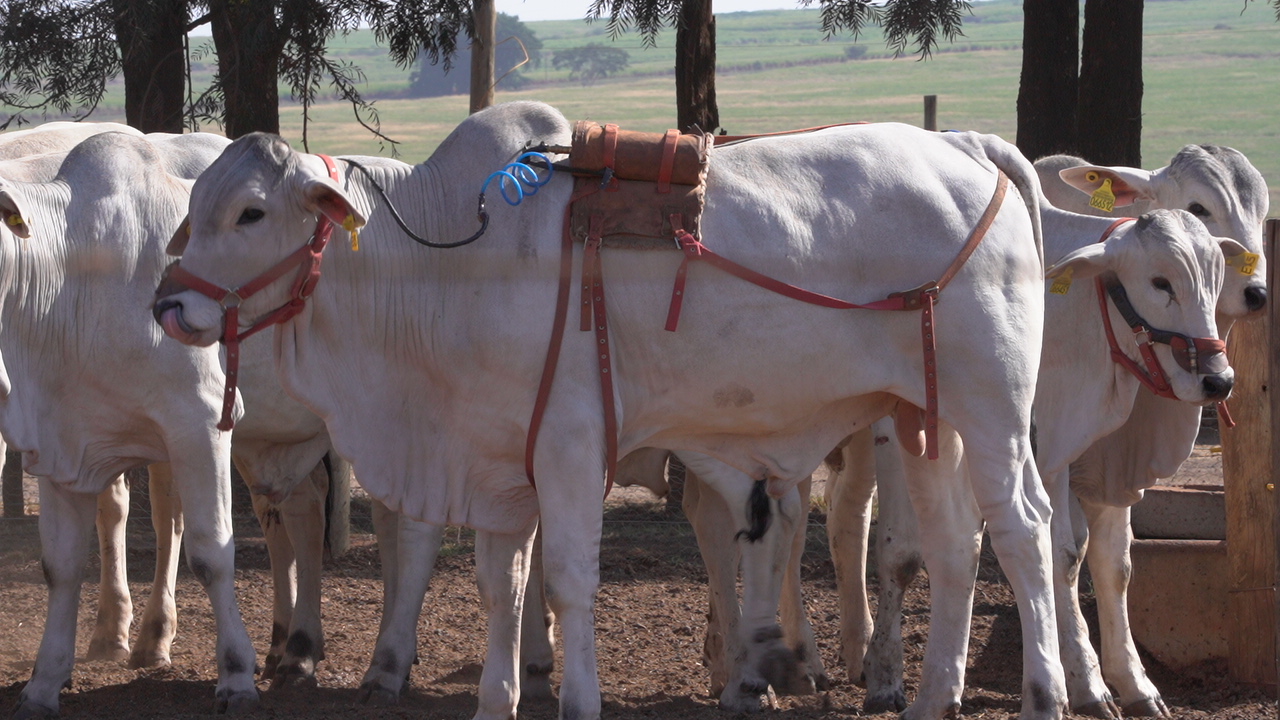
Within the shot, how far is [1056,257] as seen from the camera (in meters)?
5.40

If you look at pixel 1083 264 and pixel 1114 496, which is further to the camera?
pixel 1114 496

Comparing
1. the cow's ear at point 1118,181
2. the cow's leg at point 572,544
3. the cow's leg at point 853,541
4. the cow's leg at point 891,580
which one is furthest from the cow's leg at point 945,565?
the cow's ear at point 1118,181

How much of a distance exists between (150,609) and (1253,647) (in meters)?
4.64

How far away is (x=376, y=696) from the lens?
537cm

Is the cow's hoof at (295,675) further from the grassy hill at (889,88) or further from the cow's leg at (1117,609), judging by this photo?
the grassy hill at (889,88)

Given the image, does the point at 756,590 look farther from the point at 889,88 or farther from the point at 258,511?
the point at 889,88

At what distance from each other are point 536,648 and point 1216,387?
280 cm

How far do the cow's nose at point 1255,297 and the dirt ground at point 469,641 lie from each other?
1.48 meters

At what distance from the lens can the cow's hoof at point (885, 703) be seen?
529 cm

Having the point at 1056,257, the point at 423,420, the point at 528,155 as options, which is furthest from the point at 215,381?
the point at 1056,257

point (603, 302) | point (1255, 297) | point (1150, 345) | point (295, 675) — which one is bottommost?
point (295, 675)

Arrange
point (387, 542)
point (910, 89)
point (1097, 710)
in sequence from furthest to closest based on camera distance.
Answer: point (910, 89) < point (387, 542) < point (1097, 710)

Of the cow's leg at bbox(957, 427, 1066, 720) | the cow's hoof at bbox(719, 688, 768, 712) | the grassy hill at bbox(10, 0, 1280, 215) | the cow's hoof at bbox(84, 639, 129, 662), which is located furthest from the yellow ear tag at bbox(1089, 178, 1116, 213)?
the grassy hill at bbox(10, 0, 1280, 215)

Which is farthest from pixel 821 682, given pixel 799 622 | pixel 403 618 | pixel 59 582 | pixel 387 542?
pixel 59 582
